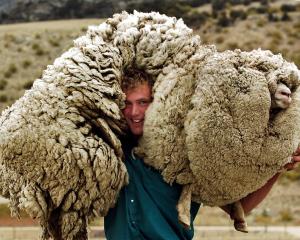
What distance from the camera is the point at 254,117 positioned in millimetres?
4547

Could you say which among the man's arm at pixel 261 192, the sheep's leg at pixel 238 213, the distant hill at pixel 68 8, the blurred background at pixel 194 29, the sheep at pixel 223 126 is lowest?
the distant hill at pixel 68 8

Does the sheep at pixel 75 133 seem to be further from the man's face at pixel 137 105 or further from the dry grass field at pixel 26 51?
the dry grass field at pixel 26 51

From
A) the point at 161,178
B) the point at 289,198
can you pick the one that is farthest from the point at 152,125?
the point at 289,198

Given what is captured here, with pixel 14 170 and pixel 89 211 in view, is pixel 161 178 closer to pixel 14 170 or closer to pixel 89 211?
pixel 89 211

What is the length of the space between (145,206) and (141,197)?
0.05 metres

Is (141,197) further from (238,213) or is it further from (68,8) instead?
(68,8)

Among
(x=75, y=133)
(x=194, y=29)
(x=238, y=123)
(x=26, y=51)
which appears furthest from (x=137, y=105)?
(x=26, y=51)

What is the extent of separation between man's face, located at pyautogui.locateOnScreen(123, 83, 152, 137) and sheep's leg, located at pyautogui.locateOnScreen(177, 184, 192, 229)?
366 millimetres

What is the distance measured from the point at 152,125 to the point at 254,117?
49cm

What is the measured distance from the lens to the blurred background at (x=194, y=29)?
61.3ft

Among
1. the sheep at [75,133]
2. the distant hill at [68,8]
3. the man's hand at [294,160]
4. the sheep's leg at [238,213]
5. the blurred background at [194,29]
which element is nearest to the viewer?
the sheep at [75,133]

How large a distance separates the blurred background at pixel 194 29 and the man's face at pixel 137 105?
1011 centimetres

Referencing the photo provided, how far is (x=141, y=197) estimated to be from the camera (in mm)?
4758

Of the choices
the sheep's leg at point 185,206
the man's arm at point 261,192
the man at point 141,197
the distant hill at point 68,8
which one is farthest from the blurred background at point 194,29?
the sheep's leg at point 185,206
